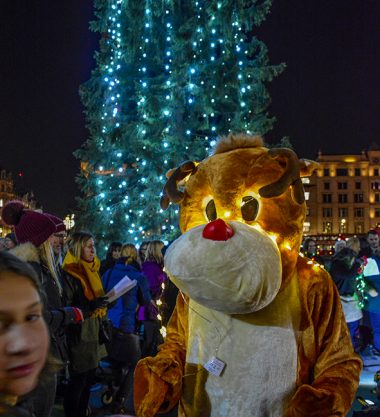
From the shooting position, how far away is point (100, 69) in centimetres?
1548

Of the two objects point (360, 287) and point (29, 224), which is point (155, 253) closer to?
point (360, 287)

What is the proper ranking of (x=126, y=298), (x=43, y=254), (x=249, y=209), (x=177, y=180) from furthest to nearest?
(x=126, y=298), (x=43, y=254), (x=177, y=180), (x=249, y=209)

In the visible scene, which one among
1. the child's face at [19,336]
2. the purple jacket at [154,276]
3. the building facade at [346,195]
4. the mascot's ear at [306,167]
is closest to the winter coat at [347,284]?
the purple jacket at [154,276]

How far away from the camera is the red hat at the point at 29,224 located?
4285 millimetres

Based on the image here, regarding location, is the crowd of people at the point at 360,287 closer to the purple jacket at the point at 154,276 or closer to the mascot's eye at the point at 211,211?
the purple jacket at the point at 154,276

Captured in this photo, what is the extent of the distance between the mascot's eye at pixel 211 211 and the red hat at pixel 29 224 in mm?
1699

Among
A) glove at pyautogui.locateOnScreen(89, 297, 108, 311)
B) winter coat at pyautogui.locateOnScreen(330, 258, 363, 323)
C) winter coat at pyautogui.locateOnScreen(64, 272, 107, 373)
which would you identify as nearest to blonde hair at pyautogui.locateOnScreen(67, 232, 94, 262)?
winter coat at pyautogui.locateOnScreen(64, 272, 107, 373)

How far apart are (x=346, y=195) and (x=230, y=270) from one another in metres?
91.3

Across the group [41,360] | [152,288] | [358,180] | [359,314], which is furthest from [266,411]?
[358,180]

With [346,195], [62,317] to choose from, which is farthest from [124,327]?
[346,195]

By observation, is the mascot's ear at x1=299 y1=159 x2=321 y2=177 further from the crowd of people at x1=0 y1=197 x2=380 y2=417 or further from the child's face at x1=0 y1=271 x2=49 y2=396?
the child's face at x1=0 y1=271 x2=49 y2=396

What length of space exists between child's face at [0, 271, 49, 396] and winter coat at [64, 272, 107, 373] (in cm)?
365

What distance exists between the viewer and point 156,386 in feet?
9.70

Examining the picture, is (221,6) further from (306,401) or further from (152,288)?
(306,401)
